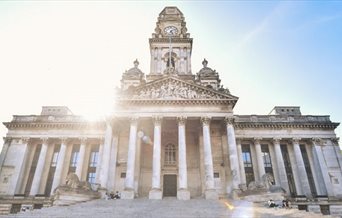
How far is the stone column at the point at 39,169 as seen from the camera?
31.7m

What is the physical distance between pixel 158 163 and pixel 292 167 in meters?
20.2

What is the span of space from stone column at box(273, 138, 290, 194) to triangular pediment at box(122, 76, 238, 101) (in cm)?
1075

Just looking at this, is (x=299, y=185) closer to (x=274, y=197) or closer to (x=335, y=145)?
(x=335, y=145)

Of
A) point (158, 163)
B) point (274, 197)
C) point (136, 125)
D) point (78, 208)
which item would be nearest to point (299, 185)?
point (274, 197)

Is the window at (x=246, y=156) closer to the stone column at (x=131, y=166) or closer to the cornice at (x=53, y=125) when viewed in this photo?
the stone column at (x=131, y=166)

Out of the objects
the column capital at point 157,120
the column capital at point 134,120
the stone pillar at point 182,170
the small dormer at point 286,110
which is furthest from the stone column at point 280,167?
the column capital at point 134,120

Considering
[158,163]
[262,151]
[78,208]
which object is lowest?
[78,208]

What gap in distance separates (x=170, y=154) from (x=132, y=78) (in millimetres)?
15673

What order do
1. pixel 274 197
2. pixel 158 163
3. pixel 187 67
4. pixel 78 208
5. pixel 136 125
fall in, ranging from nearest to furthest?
pixel 78 208, pixel 274 197, pixel 158 163, pixel 136 125, pixel 187 67

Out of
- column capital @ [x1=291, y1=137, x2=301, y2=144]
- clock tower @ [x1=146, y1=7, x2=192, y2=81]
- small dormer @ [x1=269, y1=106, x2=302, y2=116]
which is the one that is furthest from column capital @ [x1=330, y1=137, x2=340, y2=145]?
clock tower @ [x1=146, y1=7, x2=192, y2=81]

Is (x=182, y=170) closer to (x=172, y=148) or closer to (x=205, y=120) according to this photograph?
(x=205, y=120)

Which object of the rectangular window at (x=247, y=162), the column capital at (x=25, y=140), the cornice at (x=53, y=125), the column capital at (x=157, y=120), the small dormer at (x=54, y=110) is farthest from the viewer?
the small dormer at (x=54, y=110)

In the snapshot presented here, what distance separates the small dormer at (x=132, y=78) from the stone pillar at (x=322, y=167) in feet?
93.4

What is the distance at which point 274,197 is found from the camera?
824 inches
